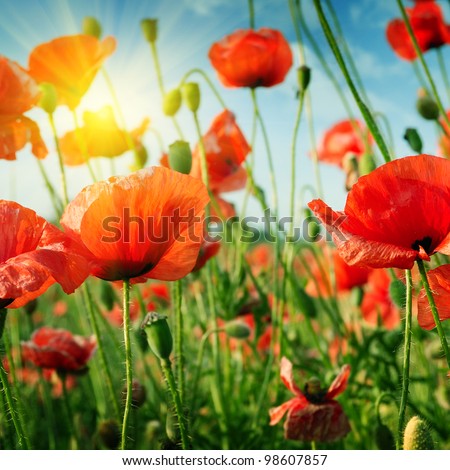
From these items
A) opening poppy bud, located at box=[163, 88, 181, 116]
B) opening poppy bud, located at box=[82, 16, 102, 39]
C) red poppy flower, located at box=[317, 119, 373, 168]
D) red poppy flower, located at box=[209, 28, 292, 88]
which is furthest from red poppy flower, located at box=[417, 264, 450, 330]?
red poppy flower, located at box=[317, 119, 373, 168]

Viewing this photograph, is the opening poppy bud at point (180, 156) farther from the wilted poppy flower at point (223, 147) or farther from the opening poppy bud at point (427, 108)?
the opening poppy bud at point (427, 108)

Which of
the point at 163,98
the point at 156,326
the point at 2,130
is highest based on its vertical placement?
the point at 163,98

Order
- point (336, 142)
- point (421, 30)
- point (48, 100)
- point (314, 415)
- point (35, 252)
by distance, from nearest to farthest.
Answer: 1. point (35, 252)
2. point (314, 415)
3. point (48, 100)
4. point (421, 30)
5. point (336, 142)

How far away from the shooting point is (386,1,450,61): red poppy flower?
1.35 meters

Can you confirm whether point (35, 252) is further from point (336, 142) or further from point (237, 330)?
point (336, 142)

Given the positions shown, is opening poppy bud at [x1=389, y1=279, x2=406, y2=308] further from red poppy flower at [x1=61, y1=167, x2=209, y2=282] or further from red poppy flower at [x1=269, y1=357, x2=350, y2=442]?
red poppy flower at [x1=61, y1=167, x2=209, y2=282]

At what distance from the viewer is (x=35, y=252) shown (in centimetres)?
55

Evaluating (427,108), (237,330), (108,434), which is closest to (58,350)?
(108,434)

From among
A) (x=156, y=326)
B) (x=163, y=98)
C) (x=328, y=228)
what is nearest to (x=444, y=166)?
(x=328, y=228)

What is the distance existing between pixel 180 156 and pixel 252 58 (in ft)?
1.32

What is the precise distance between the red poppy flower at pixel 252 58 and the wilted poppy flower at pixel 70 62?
0.27 m
